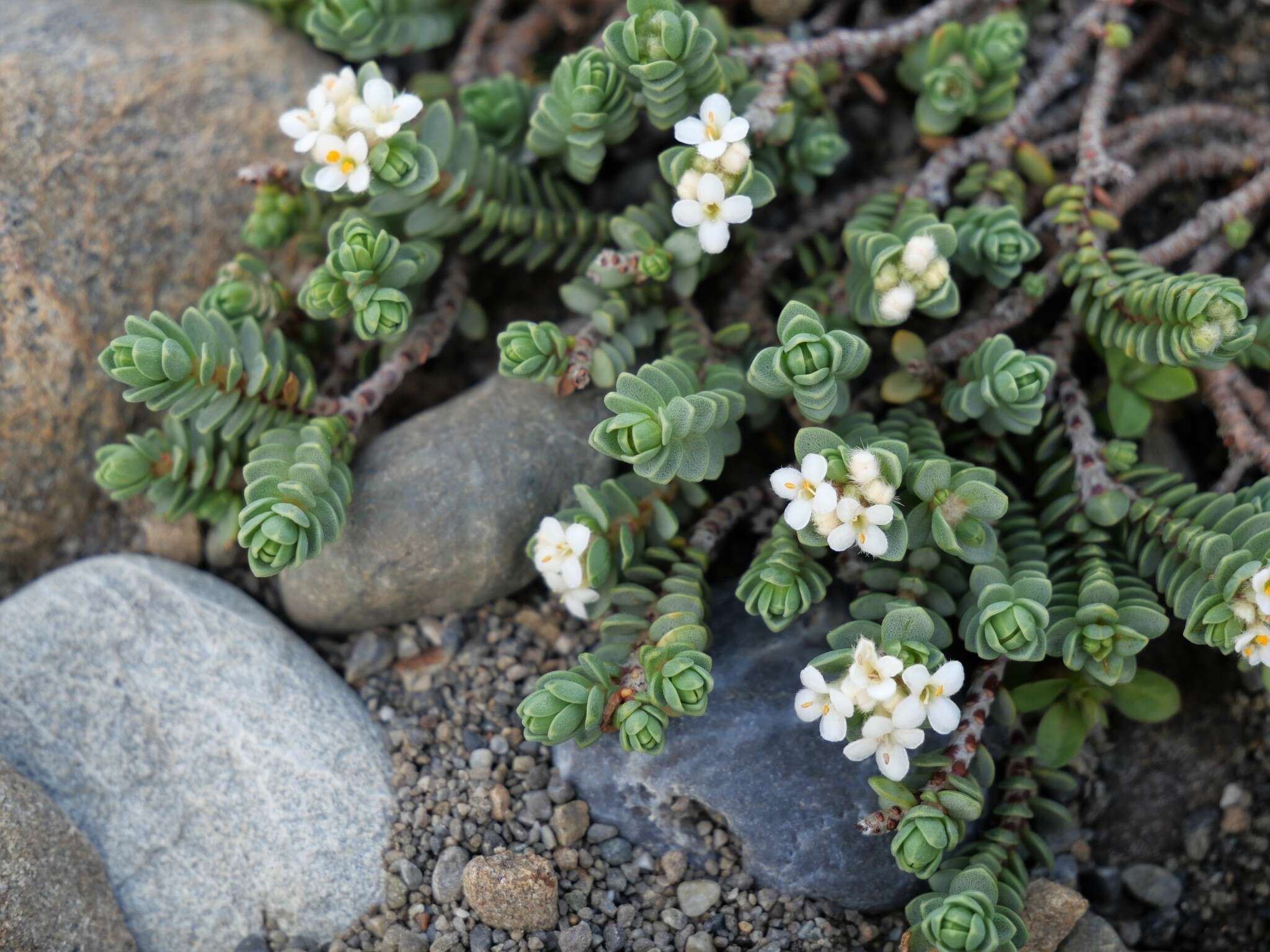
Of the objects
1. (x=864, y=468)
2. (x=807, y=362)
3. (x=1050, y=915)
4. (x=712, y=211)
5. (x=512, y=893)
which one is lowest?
(x=1050, y=915)

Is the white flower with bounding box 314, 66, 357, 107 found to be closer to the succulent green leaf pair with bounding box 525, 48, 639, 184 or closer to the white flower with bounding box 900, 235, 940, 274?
the succulent green leaf pair with bounding box 525, 48, 639, 184

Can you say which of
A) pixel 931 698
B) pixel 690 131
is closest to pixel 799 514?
pixel 931 698

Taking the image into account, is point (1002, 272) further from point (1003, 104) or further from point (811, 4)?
point (811, 4)

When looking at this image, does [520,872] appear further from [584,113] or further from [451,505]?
[584,113]

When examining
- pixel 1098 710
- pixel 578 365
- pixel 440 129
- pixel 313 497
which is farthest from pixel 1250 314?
pixel 313 497

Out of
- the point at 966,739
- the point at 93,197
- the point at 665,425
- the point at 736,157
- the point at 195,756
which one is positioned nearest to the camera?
the point at 665,425

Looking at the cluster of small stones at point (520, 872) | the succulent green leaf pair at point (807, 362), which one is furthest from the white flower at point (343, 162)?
the cluster of small stones at point (520, 872)

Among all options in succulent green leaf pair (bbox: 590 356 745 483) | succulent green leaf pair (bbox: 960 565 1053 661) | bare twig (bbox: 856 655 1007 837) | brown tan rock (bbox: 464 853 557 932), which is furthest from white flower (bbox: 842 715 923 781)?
brown tan rock (bbox: 464 853 557 932)
